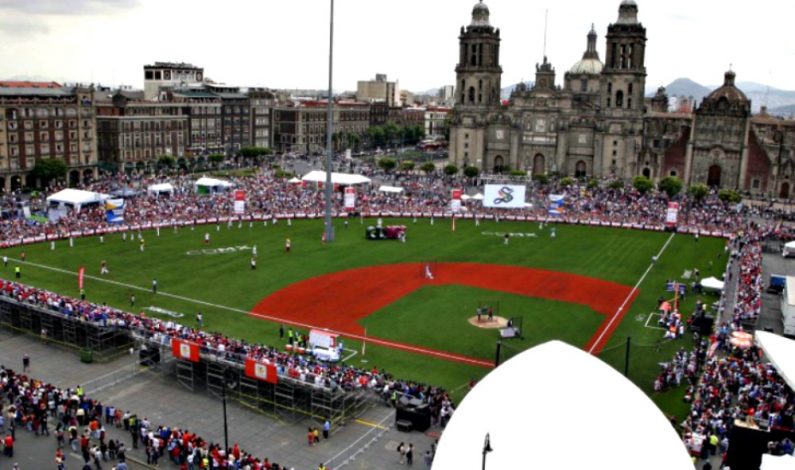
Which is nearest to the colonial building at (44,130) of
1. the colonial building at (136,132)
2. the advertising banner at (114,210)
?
the colonial building at (136,132)

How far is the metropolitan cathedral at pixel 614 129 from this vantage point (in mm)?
96000

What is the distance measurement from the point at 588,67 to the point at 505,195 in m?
66.0

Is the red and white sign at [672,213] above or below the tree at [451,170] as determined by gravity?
below

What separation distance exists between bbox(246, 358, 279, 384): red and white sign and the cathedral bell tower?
88.5 metres

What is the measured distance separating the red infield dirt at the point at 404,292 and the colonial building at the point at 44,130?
191 feet

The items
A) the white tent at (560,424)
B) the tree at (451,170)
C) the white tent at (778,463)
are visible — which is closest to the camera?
the white tent at (560,424)

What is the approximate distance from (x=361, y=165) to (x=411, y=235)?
57.8m

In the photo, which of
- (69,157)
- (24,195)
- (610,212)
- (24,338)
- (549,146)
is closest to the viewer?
(24,338)

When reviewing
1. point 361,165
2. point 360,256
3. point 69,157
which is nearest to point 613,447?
point 360,256

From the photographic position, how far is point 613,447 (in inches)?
722

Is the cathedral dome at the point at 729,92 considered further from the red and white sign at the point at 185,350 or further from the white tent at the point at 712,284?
the red and white sign at the point at 185,350

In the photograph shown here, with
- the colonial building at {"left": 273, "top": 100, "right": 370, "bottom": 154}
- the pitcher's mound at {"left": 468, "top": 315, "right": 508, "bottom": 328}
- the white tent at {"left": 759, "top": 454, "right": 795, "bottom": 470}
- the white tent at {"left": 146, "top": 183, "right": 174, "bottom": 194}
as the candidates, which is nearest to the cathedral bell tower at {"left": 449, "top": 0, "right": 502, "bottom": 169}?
the colonial building at {"left": 273, "top": 100, "right": 370, "bottom": 154}

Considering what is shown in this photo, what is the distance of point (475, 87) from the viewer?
115m

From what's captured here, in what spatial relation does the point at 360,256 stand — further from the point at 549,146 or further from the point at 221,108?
the point at 221,108
